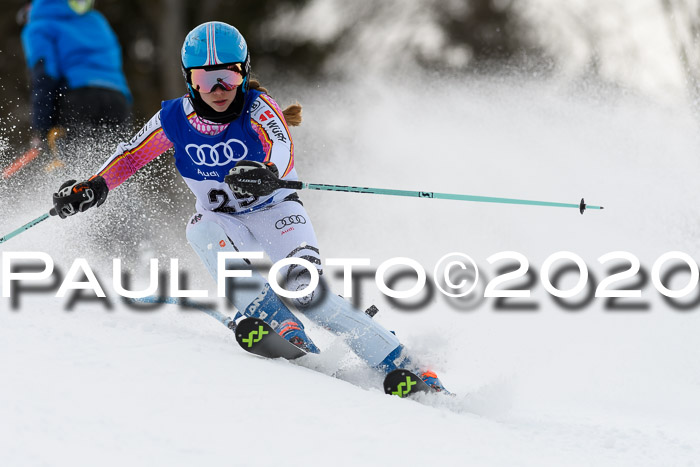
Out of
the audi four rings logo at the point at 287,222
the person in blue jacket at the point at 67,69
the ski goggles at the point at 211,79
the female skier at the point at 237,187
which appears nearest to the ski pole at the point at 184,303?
the female skier at the point at 237,187

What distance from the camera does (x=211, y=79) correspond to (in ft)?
12.0

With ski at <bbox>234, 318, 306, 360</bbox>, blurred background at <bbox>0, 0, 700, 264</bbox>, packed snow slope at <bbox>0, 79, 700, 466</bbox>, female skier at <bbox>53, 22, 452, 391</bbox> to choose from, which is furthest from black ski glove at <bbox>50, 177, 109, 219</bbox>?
blurred background at <bbox>0, 0, 700, 264</bbox>

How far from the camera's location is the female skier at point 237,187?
3611mm

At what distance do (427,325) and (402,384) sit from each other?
2670mm

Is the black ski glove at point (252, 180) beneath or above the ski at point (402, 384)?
above

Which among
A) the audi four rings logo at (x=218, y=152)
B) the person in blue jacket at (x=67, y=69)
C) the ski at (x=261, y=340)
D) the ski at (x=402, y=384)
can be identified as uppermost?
the person in blue jacket at (x=67, y=69)

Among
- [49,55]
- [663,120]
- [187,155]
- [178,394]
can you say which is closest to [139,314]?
[187,155]

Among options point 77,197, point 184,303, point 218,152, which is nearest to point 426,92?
point 184,303

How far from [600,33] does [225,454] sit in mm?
12208

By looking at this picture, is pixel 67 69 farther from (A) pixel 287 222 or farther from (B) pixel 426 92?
(B) pixel 426 92

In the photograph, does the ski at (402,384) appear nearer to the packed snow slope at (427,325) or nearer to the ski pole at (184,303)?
the packed snow slope at (427,325)

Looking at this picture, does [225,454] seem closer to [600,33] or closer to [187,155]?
[187,155]

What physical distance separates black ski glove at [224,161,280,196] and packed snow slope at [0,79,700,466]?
25.0 inches

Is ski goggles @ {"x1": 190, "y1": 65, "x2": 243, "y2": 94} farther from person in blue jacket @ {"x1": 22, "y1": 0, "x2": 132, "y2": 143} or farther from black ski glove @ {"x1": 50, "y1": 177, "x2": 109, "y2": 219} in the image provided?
person in blue jacket @ {"x1": 22, "y1": 0, "x2": 132, "y2": 143}
